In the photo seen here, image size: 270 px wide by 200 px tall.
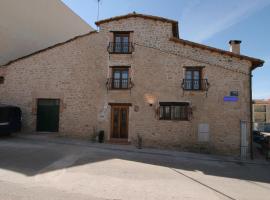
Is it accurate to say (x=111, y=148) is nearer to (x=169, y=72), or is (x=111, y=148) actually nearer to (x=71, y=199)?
(x=169, y=72)

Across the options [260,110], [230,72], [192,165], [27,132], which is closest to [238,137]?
[230,72]

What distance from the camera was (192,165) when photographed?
32.1ft

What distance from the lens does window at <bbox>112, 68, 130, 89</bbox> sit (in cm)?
1395

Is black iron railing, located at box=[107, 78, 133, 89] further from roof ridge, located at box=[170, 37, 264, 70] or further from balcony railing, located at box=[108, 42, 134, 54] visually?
roof ridge, located at box=[170, 37, 264, 70]

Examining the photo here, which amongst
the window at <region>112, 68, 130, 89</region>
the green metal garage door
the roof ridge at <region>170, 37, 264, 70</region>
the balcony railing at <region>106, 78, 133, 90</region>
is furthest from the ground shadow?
the roof ridge at <region>170, 37, 264, 70</region>

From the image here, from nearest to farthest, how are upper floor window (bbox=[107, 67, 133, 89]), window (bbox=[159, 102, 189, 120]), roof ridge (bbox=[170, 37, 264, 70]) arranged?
roof ridge (bbox=[170, 37, 264, 70]), window (bbox=[159, 102, 189, 120]), upper floor window (bbox=[107, 67, 133, 89])

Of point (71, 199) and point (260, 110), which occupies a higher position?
point (260, 110)

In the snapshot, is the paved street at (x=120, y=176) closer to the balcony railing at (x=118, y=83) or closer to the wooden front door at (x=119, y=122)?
the wooden front door at (x=119, y=122)

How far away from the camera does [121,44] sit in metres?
14.3

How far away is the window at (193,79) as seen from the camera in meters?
13.5

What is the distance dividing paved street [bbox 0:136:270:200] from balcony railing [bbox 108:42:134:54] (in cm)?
614

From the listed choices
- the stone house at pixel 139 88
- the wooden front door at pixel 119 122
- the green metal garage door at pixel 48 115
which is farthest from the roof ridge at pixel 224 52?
the green metal garage door at pixel 48 115

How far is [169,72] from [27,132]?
9.54 meters

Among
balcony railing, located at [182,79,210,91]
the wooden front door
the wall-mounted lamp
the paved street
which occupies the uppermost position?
balcony railing, located at [182,79,210,91]
